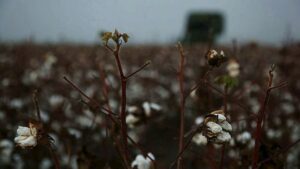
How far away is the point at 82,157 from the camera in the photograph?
123 centimetres

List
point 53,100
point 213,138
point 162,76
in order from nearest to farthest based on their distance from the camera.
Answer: point 213,138
point 53,100
point 162,76

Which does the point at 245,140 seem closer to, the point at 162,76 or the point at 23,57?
the point at 23,57

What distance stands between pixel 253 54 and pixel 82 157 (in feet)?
12.1

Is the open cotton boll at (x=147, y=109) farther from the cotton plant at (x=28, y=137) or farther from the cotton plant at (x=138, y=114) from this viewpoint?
the cotton plant at (x=28, y=137)

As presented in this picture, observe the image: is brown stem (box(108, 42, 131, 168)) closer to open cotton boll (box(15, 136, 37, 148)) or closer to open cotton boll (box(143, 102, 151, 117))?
open cotton boll (box(15, 136, 37, 148))

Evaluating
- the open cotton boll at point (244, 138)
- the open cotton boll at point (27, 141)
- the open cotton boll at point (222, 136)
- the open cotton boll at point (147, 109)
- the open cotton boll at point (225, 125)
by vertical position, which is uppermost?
the open cotton boll at point (225, 125)

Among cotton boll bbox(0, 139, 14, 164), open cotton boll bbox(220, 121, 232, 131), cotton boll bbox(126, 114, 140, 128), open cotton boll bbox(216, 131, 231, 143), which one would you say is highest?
open cotton boll bbox(220, 121, 232, 131)

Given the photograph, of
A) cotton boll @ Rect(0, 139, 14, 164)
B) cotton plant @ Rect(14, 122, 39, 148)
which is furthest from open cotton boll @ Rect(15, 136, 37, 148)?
cotton boll @ Rect(0, 139, 14, 164)

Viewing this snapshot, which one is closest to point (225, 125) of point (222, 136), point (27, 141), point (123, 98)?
point (222, 136)

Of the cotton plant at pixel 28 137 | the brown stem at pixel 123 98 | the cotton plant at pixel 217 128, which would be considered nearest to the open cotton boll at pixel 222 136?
the cotton plant at pixel 217 128

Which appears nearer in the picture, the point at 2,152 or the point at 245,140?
the point at 245,140

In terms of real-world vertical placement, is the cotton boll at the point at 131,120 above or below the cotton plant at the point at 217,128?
below

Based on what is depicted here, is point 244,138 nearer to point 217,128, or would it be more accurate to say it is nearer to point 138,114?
point 138,114

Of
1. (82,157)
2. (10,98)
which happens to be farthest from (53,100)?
(82,157)
